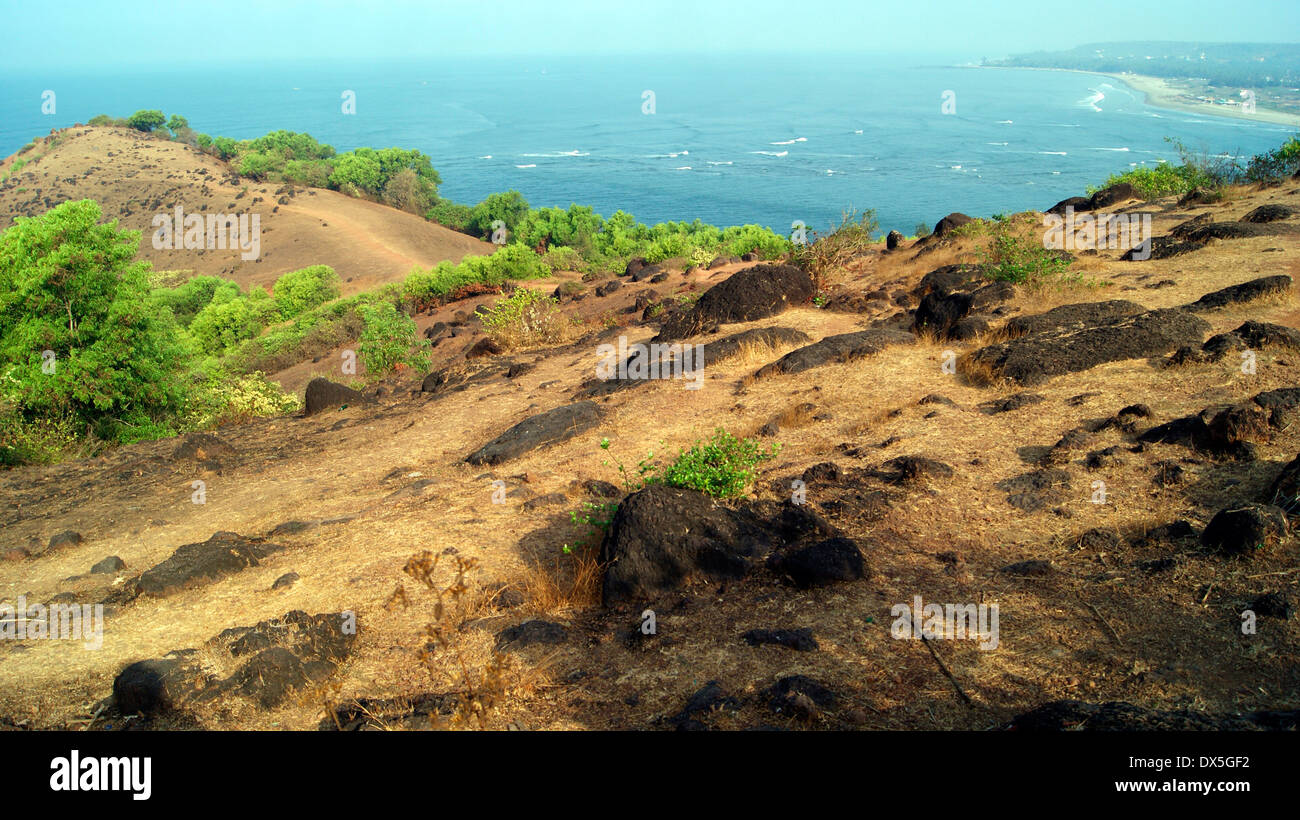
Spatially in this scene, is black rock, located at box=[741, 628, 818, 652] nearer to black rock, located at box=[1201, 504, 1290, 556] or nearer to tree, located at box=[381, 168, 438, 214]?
black rock, located at box=[1201, 504, 1290, 556]

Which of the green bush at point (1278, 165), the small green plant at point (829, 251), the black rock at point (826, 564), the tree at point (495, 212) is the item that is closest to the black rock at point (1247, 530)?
the black rock at point (826, 564)

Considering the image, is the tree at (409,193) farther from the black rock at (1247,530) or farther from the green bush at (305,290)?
the black rock at (1247,530)

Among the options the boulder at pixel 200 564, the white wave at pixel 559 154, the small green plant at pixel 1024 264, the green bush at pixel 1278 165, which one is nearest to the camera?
the boulder at pixel 200 564

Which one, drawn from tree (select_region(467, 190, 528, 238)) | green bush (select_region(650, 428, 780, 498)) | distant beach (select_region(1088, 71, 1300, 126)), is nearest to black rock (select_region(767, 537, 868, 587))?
green bush (select_region(650, 428, 780, 498))

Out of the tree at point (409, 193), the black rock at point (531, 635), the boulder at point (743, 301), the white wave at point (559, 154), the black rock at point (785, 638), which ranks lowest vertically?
the black rock at point (531, 635)

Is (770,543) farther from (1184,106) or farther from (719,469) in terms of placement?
(1184,106)
